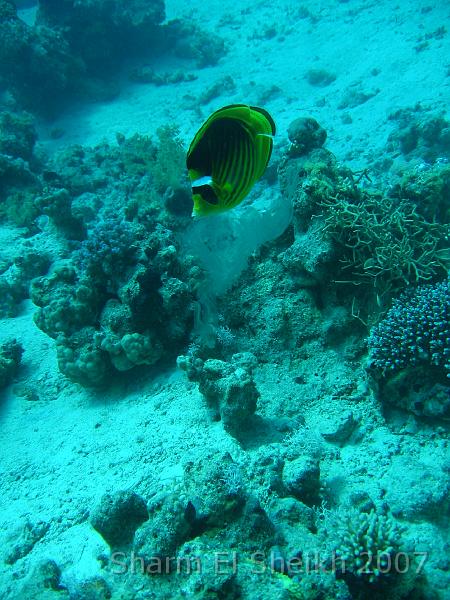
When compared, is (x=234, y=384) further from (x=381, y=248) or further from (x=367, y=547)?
(x=381, y=248)

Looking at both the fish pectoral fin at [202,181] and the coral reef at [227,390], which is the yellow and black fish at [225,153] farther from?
the coral reef at [227,390]

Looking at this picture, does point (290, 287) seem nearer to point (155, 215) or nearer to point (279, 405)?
point (279, 405)

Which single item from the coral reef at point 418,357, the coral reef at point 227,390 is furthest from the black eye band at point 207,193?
the coral reef at point 418,357

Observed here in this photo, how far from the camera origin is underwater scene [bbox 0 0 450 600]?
262cm

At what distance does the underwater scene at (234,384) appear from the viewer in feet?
8.61

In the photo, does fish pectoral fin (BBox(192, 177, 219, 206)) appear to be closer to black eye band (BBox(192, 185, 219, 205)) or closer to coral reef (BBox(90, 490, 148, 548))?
black eye band (BBox(192, 185, 219, 205))

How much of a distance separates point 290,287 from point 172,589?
124 inches

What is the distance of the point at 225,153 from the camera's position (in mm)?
1920

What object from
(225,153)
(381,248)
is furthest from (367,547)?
(381,248)

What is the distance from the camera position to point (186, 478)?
320cm

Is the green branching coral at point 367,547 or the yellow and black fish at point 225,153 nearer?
the yellow and black fish at point 225,153

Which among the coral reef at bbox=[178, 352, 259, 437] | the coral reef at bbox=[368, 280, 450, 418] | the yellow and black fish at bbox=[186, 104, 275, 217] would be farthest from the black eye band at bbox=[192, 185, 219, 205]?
the coral reef at bbox=[368, 280, 450, 418]

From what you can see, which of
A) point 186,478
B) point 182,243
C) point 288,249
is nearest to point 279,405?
point 186,478

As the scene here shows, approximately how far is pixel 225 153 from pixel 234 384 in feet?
8.08
